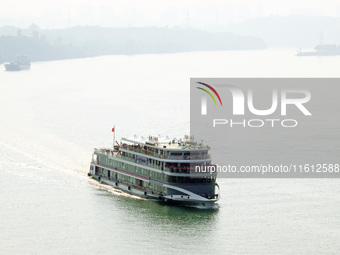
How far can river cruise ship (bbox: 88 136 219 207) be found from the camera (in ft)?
166

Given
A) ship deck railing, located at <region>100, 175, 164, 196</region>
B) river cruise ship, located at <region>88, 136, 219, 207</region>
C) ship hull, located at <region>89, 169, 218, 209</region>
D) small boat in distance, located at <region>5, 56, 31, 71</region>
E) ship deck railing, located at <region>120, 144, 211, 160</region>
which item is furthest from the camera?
small boat in distance, located at <region>5, 56, 31, 71</region>

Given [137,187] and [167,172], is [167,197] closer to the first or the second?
[167,172]

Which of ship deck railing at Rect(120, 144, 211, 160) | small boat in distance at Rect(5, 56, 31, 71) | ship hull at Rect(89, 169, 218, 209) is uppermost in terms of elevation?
small boat in distance at Rect(5, 56, 31, 71)

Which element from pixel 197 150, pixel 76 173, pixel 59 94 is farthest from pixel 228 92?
pixel 197 150

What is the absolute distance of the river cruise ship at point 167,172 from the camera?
1993 inches

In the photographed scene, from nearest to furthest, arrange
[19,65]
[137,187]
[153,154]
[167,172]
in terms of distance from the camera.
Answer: [167,172], [153,154], [137,187], [19,65]

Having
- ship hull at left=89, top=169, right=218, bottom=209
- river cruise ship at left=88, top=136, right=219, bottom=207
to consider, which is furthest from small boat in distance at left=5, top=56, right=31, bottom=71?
ship hull at left=89, top=169, right=218, bottom=209

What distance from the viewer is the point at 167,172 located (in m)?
51.3

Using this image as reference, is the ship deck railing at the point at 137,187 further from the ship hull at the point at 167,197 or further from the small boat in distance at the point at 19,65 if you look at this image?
the small boat in distance at the point at 19,65

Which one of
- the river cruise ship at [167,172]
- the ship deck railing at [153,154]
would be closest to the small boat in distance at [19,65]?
the river cruise ship at [167,172]

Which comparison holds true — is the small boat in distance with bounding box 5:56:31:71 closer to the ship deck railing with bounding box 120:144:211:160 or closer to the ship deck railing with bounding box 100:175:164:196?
the ship deck railing with bounding box 100:175:164:196

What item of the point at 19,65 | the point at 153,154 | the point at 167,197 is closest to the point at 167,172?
the point at 167,197

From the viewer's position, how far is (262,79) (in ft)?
462

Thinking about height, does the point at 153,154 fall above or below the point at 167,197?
above
